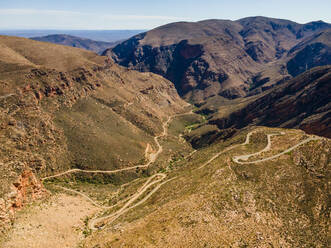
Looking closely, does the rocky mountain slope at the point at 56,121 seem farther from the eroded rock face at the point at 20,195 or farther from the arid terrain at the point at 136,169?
the arid terrain at the point at 136,169

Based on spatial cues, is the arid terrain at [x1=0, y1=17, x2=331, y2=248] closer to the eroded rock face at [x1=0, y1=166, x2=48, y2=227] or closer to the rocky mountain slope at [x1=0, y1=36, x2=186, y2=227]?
the eroded rock face at [x1=0, y1=166, x2=48, y2=227]

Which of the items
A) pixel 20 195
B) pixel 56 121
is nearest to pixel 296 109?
pixel 56 121

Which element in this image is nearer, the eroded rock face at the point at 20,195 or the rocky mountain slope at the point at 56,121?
the eroded rock face at the point at 20,195

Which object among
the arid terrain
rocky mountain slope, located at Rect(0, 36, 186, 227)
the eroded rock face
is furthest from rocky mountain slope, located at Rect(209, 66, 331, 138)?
the eroded rock face

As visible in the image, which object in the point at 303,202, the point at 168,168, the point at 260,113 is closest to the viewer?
the point at 303,202

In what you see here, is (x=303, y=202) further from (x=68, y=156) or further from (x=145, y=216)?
(x=68, y=156)

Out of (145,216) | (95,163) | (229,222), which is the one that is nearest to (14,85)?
(95,163)

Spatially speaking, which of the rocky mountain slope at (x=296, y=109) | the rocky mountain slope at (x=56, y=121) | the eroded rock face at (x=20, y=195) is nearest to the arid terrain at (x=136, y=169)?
the eroded rock face at (x=20, y=195)
